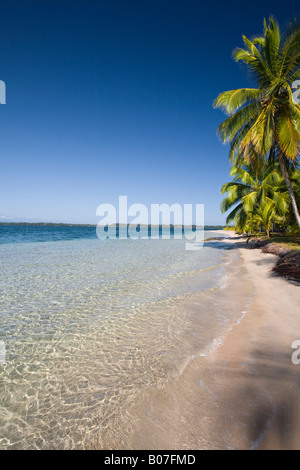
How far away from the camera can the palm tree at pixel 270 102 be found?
28.7 ft

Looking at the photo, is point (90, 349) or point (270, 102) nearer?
point (90, 349)

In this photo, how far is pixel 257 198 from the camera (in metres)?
18.0

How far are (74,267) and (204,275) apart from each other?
236 inches

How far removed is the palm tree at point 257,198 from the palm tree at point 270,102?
14.4 ft

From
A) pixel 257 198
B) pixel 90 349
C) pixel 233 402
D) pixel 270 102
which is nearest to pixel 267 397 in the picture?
pixel 233 402

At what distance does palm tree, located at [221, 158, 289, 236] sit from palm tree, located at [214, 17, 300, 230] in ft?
14.4

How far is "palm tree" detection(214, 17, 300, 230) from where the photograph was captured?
28.7 feet

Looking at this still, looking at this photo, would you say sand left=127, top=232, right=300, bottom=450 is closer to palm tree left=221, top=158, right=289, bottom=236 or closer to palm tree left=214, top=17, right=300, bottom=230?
palm tree left=214, top=17, right=300, bottom=230

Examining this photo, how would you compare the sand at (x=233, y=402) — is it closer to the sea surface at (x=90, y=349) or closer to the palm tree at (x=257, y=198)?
the sea surface at (x=90, y=349)

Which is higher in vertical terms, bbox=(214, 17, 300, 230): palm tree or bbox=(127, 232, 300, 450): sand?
bbox=(214, 17, 300, 230): palm tree

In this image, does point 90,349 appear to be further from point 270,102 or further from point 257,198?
point 257,198

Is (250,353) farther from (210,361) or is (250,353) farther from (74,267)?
(74,267)

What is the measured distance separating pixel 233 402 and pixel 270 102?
1167cm

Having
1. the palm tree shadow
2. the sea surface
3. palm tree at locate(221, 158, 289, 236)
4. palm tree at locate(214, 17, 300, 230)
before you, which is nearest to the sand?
the palm tree shadow
